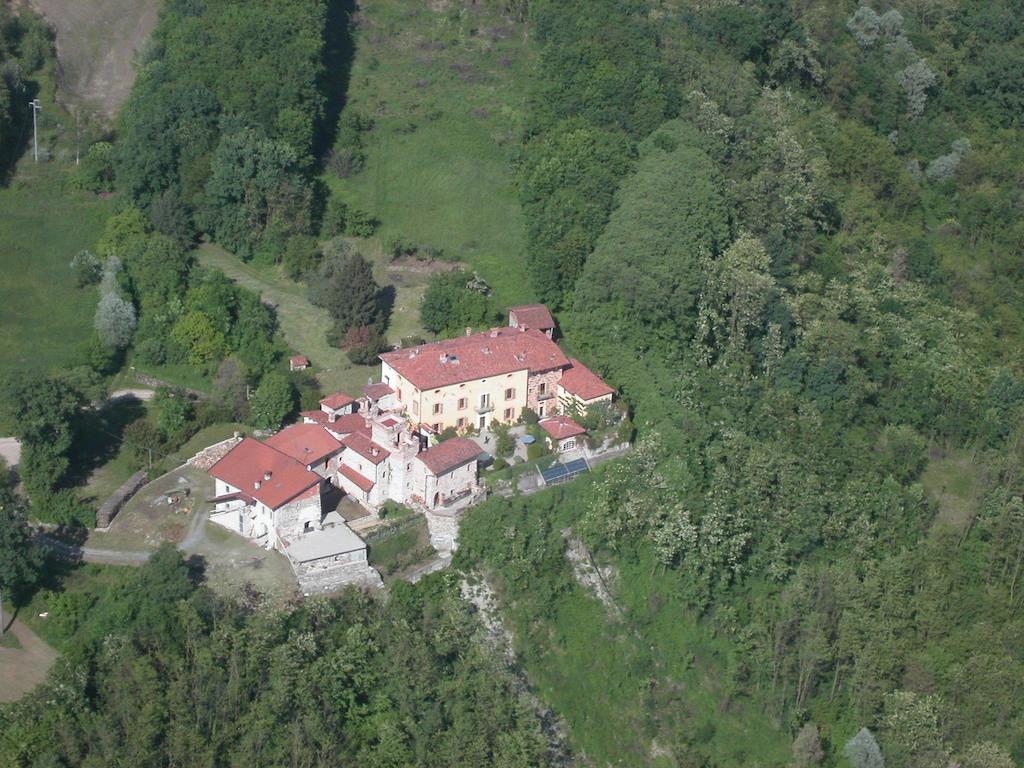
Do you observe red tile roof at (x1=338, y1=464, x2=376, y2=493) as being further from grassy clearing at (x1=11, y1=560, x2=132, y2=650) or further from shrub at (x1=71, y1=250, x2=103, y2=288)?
shrub at (x1=71, y1=250, x2=103, y2=288)

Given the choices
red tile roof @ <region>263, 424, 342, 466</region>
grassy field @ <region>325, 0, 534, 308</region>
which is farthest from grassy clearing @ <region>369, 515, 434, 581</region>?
grassy field @ <region>325, 0, 534, 308</region>

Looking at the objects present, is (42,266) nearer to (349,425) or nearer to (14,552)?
(349,425)

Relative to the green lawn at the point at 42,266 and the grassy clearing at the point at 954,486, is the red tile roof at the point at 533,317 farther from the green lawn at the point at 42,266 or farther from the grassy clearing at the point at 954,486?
the green lawn at the point at 42,266

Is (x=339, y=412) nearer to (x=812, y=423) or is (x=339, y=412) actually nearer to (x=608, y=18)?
(x=812, y=423)

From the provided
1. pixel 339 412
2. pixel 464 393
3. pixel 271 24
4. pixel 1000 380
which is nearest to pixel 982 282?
→ pixel 1000 380

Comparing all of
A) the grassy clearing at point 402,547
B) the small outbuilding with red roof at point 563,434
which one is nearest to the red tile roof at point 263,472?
the grassy clearing at point 402,547

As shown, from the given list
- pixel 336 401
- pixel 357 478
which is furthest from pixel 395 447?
pixel 336 401
